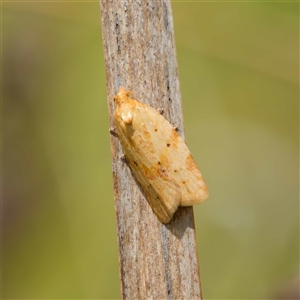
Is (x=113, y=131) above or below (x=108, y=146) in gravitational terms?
below

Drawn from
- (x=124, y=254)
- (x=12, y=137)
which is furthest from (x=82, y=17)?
(x=124, y=254)

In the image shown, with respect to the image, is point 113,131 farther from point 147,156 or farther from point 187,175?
point 187,175

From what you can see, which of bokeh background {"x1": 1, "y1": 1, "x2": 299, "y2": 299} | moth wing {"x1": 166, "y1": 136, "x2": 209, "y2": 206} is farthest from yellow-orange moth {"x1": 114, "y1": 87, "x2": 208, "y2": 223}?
bokeh background {"x1": 1, "y1": 1, "x2": 299, "y2": 299}

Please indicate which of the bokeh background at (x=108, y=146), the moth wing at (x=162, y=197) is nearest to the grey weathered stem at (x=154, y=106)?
the moth wing at (x=162, y=197)

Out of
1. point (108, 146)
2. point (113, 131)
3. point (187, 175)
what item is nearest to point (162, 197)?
point (187, 175)

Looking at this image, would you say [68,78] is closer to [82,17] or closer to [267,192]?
[82,17]

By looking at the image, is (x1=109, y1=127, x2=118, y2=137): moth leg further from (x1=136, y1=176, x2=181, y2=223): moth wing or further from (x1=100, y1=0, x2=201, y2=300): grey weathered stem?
(x1=136, y1=176, x2=181, y2=223): moth wing
